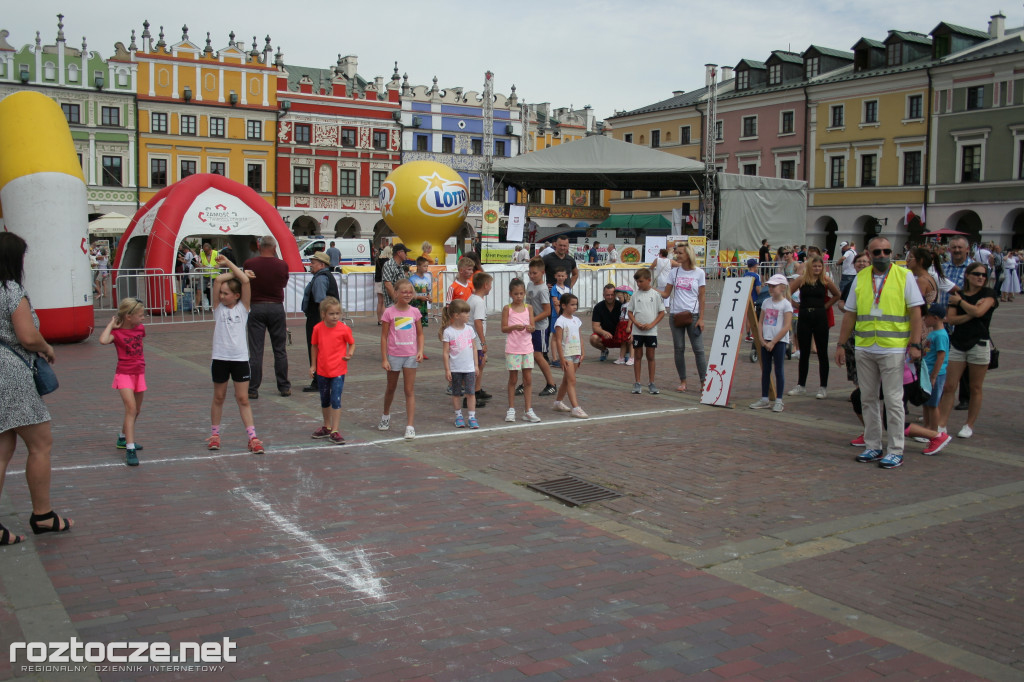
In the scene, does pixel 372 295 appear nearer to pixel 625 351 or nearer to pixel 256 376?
pixel 625 351

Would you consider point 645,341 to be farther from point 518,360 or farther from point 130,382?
point 130,382

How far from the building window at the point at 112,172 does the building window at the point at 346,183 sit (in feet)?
44.4

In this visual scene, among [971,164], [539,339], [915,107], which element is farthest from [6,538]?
[915,107]

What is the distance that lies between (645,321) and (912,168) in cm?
4244

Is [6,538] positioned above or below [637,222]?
below

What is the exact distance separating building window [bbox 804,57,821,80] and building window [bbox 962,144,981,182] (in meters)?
11.0

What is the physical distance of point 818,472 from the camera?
7.61 metres

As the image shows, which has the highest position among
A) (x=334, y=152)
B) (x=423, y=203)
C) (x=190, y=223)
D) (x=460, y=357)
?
(x=334, y=152)

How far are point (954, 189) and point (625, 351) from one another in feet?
126

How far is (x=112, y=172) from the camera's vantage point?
53.4m

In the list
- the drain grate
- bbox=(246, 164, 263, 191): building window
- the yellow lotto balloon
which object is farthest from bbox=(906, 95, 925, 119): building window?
the drain grate

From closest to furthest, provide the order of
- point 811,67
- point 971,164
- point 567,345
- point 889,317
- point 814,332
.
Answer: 1. point 889,317
2. point 567,345
3. point 814,332
4. point 971,164
5. point 811,67

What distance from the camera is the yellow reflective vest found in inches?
305

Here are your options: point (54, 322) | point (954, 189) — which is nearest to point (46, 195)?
point (54, 322)
